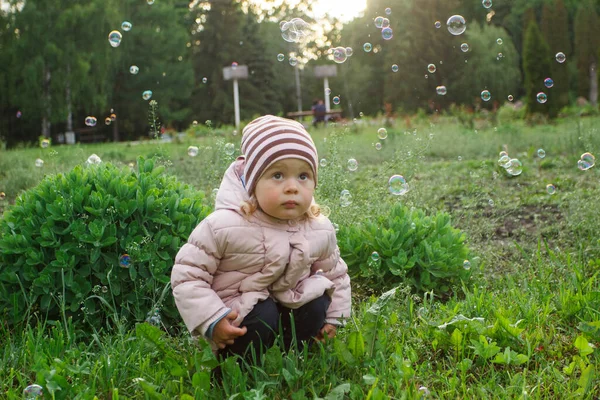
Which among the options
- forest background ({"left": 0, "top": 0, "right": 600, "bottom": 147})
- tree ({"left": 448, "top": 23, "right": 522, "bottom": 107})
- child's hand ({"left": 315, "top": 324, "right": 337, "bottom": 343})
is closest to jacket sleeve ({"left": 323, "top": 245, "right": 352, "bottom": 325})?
child's hand ({"left": 315, "top": 324, "right": 337, "bottom": 343})

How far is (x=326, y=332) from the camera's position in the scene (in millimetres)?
2445

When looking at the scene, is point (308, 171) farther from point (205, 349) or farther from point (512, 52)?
point (512, 52)

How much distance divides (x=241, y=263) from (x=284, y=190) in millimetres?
299

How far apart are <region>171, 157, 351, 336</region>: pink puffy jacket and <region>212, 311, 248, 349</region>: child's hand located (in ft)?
0.11

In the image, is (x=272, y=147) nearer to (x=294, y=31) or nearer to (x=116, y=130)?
(x=294, y=31)

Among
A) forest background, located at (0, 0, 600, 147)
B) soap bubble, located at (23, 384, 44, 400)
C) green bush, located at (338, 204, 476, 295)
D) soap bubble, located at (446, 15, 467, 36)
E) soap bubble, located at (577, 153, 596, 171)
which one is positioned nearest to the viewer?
soap bubble, located at (23, 384, 44, 400)

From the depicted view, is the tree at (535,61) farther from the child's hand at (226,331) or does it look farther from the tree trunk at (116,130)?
the tree trunk at (116,130)

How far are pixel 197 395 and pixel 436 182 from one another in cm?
499

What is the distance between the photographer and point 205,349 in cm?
220

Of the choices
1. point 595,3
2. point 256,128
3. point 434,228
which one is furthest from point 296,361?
point 595,3

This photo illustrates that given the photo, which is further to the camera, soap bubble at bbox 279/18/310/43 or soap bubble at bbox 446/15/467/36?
soap bubble at bbox 446/15/467/36

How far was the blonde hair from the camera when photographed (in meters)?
2.23

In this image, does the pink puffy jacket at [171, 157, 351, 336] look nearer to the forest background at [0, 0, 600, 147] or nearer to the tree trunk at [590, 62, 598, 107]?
the forest background at [0, 0, 600, 147]

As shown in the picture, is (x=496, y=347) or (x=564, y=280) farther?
(x=564, y=280)
